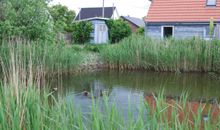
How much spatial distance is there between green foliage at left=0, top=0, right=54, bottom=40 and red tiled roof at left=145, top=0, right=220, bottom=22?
10.0 meters

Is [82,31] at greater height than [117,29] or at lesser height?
lesser

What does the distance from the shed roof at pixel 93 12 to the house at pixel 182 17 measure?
47.9 ft

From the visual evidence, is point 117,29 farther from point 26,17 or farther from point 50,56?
point 26,17

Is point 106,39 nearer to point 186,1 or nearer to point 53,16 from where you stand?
point 186,1

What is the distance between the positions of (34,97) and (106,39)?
2426 cm

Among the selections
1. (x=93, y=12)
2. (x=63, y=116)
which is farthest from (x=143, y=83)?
(x=93, y=12)

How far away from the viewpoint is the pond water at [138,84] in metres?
8.55

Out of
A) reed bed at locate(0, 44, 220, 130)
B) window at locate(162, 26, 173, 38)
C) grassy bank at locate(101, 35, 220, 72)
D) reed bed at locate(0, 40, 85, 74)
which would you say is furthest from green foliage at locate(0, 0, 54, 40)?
window at locate(162, 26, 173, 38)

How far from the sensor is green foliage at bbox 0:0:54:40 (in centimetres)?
981

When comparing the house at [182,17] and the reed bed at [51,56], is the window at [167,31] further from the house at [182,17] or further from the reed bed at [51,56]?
the reed bed at [51,56]

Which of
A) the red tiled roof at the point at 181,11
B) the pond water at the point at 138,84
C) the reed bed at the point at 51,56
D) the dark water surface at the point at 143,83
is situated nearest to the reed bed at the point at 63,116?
the pond water at the point at 138,84

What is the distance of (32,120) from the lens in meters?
3.01

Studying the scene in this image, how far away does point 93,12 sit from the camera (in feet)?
113

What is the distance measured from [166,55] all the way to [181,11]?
7.08m
